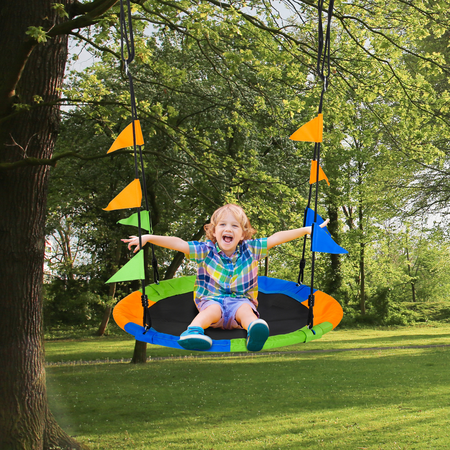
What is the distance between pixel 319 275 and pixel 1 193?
64.1ft

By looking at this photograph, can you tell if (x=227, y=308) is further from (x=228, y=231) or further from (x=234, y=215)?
(x=234, y=215)

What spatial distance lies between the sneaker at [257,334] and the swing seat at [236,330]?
5cm

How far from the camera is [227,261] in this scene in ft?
10.2

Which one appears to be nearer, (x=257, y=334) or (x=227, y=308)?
(x=257, y=334)

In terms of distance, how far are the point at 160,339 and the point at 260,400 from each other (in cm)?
782

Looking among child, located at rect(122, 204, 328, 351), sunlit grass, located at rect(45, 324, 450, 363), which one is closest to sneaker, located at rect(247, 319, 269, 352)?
child, located at rect(122, 204, 328, 351)

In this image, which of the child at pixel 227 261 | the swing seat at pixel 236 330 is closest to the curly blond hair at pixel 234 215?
the child at pixel 227 261

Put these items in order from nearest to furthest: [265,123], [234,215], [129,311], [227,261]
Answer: [234,215] < [227,261] < [129,311] < [265,123]

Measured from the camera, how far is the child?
9.46 feet

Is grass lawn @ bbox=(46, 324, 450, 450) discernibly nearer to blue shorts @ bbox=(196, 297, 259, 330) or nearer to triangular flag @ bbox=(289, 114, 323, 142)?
blue shorts @ bbox=(196, 297, 259, 330)

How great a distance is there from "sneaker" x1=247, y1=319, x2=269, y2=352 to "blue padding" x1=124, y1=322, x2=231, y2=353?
0.38ft

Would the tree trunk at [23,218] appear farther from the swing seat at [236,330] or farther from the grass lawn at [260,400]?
the grass lawn at [260,400]

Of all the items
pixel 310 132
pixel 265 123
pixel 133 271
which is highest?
pixel 265 123

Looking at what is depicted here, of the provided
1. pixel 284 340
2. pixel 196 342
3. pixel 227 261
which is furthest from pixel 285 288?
pixel 196 342
